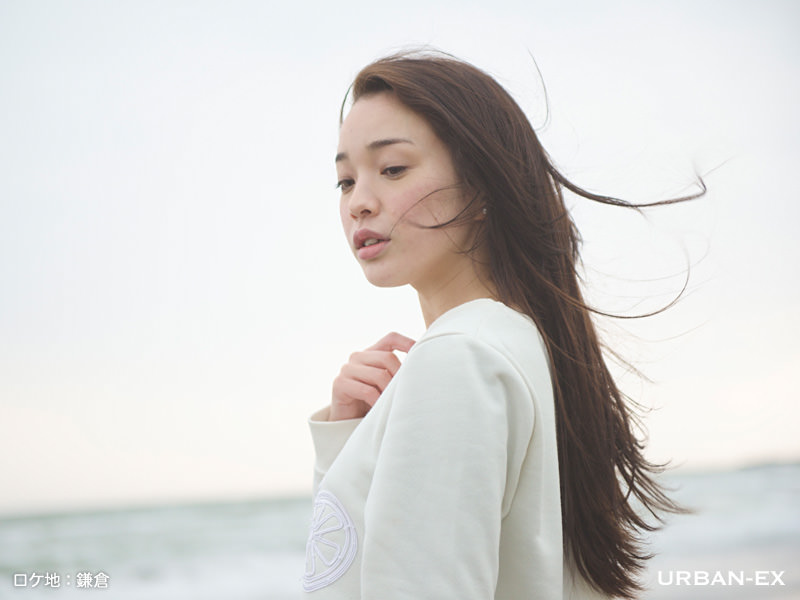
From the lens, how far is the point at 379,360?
124 centimetres

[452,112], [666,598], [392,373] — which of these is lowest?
[666,598]

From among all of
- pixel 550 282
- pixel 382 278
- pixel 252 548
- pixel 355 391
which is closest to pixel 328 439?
pixel 355 391

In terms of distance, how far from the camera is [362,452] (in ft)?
2.96

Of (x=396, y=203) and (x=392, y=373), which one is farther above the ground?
(x=396, y=203)

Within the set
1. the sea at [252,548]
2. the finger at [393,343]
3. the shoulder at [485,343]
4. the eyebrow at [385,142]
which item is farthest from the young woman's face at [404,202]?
the sea at [252,548]

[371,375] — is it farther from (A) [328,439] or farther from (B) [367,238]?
(B) [367,238]

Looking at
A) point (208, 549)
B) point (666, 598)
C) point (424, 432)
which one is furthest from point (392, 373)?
point (208, 549)

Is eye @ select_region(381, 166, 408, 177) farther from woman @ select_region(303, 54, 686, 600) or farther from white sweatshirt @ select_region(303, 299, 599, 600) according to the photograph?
white sweatshirt @ select_region(303, 299, 599, 600)

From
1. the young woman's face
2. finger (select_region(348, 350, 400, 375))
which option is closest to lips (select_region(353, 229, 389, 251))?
the young woman's face

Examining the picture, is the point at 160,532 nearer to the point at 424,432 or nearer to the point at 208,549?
the point at 208,549

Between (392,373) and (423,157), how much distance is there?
1.16 ft

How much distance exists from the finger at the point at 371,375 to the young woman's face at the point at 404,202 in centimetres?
20

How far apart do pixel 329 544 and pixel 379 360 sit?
40 cm

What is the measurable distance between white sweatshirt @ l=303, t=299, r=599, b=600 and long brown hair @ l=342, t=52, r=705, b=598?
0.10 meters
